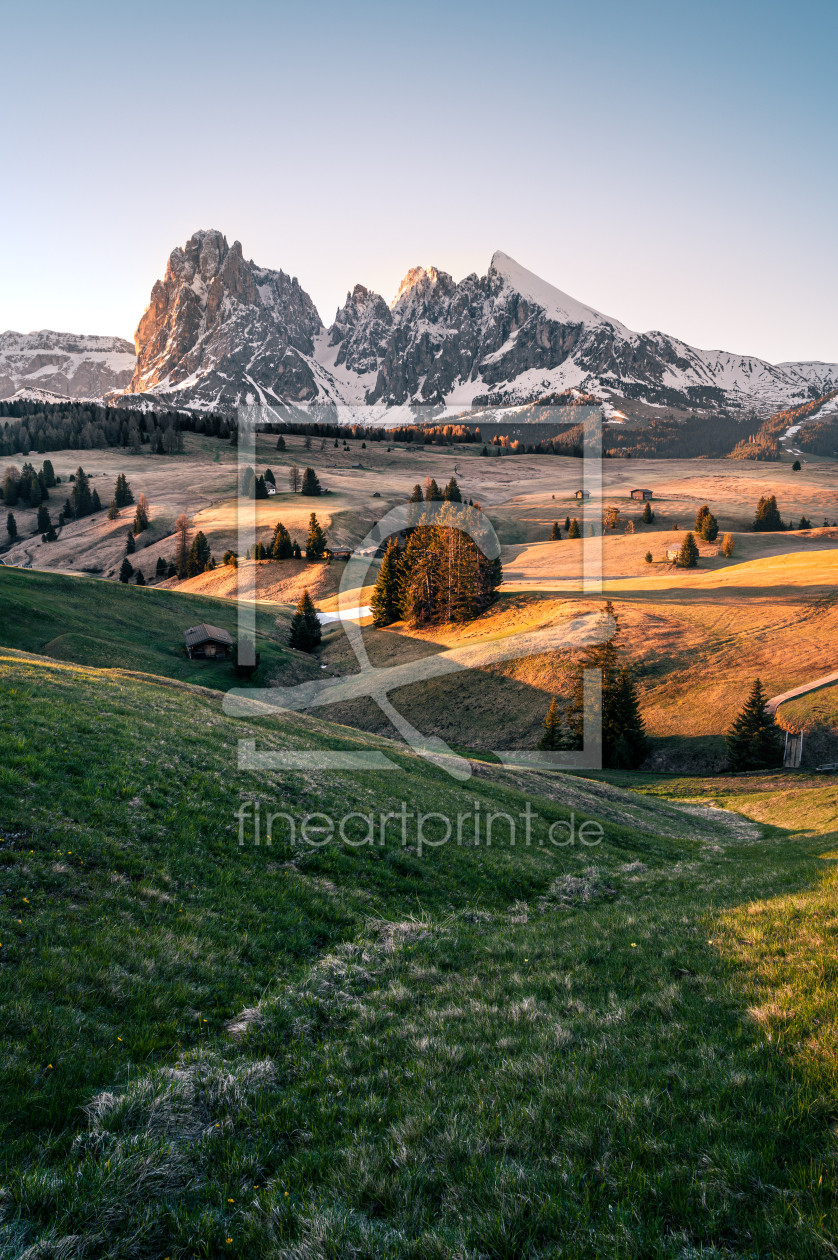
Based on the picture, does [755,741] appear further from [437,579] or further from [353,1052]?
[437,579]

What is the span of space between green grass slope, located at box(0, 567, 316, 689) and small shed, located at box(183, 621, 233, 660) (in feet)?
4.05

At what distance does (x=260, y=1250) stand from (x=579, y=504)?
185749 mm

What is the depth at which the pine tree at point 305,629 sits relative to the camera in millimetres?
85812

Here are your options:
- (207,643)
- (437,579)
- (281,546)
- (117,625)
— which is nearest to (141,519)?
(281,546)

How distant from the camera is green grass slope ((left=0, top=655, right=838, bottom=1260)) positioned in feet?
12.9

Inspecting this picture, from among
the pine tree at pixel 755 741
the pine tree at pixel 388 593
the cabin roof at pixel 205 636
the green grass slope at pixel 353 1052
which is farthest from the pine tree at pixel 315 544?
the green grass slope at pixel 353 1052

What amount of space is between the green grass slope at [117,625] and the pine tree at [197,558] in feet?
126

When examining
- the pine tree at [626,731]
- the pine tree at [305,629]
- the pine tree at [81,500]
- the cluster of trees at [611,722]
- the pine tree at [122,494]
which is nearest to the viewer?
the pine tree at [626,731]

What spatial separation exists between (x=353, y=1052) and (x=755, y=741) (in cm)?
4922

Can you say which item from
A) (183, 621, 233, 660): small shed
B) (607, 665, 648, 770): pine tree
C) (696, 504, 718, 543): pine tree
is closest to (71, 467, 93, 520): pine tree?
(183, 621, 233, 660): small shed

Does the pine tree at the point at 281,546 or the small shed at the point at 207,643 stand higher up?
the pine tree at the point at 281,546

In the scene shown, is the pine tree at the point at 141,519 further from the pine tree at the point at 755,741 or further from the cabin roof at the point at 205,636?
the pine tree at the point at 755,741

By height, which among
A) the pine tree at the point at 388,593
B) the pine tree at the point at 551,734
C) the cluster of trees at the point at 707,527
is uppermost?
the cluster of trees at the point at 707,527

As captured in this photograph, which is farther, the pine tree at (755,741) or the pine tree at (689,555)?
the pine tree at (689,555)
